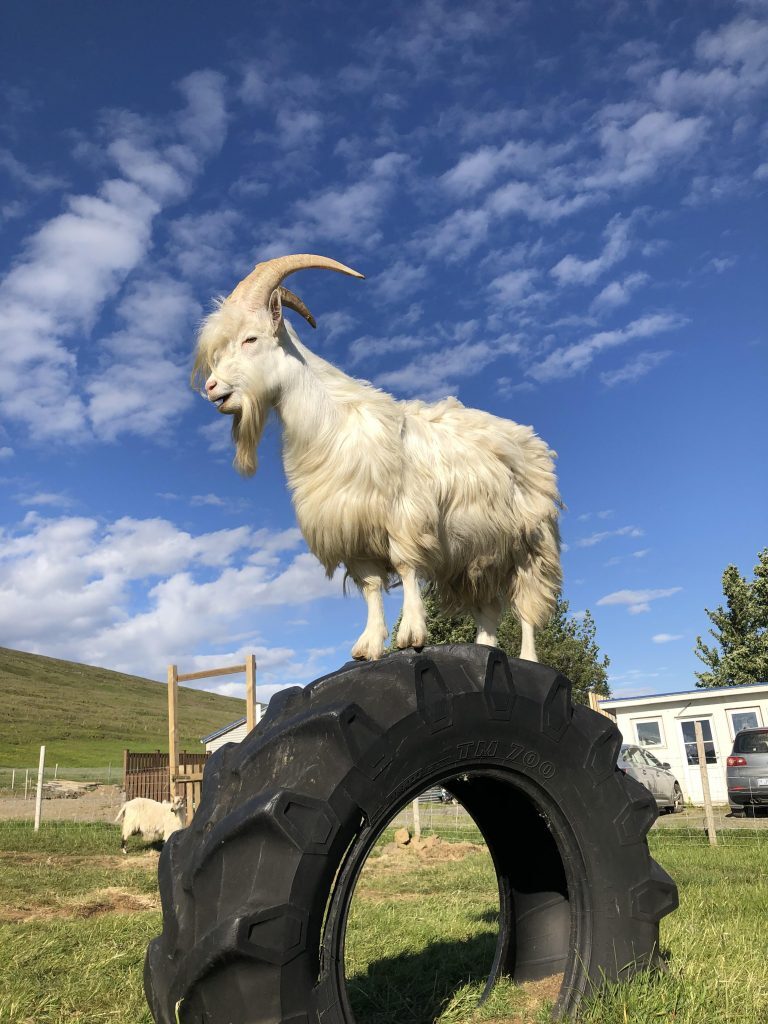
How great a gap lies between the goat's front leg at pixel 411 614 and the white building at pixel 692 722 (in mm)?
26185

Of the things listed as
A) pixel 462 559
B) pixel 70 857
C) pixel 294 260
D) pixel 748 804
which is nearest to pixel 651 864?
pixel 462 559

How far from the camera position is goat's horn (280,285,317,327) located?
11.4 feet

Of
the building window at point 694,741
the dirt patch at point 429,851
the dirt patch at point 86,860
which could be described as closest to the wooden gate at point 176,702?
the dirt patch at point 86,860

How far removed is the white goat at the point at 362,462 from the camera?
3135mm

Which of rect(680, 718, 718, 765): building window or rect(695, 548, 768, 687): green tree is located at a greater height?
rect(695, 548, 768, 687): green tree

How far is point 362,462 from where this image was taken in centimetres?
316

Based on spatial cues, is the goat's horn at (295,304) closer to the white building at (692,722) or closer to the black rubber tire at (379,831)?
the black rubber tire at (379,831)

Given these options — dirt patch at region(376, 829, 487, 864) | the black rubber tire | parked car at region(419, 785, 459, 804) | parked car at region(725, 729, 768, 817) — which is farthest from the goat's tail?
parked car at region(419, 785, 459, 804)

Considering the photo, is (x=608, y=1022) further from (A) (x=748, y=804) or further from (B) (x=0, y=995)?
(A) (x=748, y=804)

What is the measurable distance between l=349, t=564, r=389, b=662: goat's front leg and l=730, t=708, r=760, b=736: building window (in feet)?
92.0

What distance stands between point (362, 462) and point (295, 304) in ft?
3.01

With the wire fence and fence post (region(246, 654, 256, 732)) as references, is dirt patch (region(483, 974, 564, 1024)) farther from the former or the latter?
fence post (region(246, 654, 256, 732))

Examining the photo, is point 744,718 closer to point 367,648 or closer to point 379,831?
point 367,648

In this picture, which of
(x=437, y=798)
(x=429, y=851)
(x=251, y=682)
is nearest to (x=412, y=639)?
(x=251, y=682)
